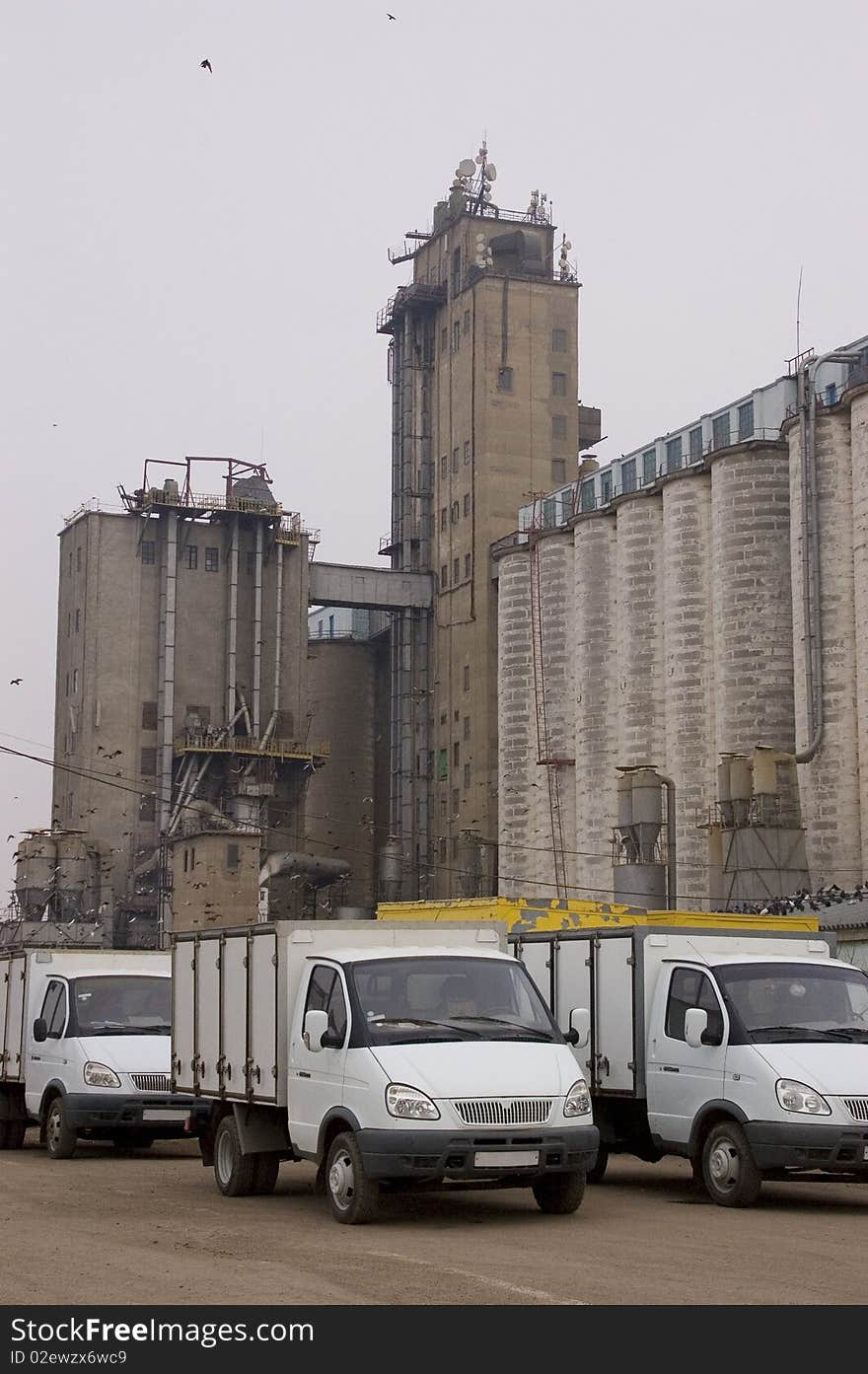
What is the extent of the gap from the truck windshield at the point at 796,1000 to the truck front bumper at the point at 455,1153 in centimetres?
256

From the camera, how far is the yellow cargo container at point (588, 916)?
2077 centimetres

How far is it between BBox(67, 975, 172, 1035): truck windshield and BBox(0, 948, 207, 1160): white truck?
11mm

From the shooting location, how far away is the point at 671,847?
6200cm

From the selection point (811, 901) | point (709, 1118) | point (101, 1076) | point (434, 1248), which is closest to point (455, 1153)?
point (434, 1248)

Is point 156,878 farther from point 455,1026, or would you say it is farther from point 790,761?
point 455,1026

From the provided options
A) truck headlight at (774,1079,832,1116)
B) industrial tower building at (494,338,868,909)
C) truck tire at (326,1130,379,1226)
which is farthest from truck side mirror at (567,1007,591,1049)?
industrial tower building at (494,338,868,909)

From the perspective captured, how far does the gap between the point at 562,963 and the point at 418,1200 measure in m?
3.47

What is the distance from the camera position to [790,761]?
183ft

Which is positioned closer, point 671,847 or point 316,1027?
point 316,1027

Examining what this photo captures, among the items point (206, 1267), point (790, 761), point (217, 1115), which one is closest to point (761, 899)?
point (790, 761)

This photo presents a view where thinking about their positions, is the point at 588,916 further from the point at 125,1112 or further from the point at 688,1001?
the point at 688,1001

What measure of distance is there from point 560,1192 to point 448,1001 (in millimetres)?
1627

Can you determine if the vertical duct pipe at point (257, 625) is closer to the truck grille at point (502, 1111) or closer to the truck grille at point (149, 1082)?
the truck grille at point (149, 1082)

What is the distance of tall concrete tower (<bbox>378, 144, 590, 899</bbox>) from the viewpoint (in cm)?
8425
